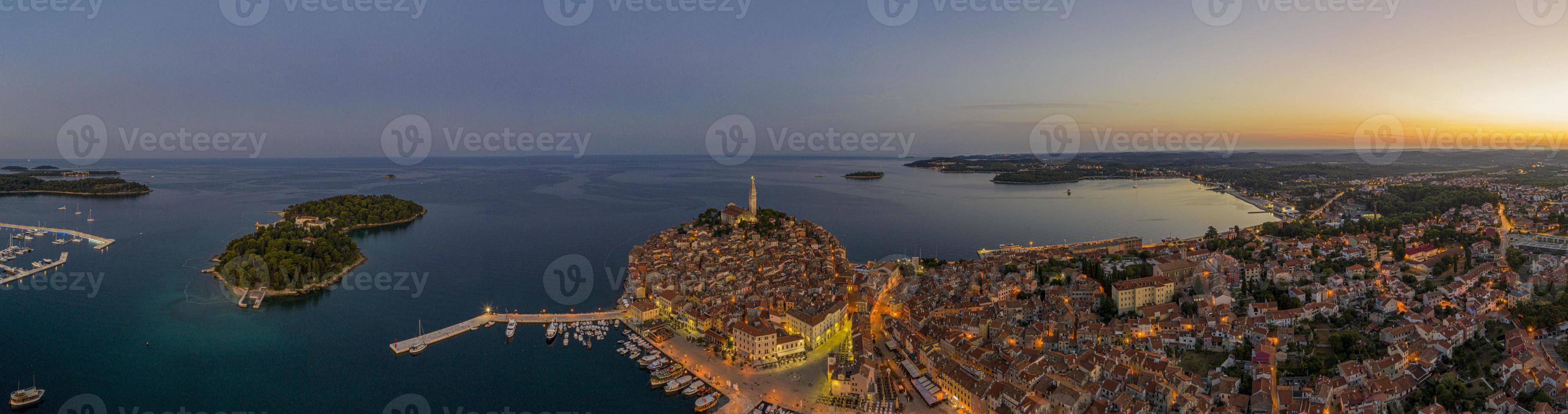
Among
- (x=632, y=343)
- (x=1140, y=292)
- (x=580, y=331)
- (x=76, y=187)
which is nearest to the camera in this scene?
(x=632, y=343)

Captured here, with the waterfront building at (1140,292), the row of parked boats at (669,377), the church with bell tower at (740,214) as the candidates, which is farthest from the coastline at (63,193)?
the waterfront building at (1140,292)

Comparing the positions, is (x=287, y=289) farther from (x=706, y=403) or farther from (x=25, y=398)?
(x=706, y=403)

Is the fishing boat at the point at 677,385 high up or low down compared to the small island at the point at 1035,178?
down

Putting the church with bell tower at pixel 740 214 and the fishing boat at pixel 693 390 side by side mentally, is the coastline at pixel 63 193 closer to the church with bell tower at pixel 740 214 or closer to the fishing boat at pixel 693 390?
the church with bell tower at pixel 740 214

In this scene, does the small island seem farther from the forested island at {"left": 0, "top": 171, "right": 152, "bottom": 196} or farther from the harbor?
the forested island at {"left": 0, "top": 171, "right": 152, "bottom": 196}

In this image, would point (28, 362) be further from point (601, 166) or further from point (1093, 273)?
point (601, 166)

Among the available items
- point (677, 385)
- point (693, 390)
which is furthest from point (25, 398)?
point (693, 390)
